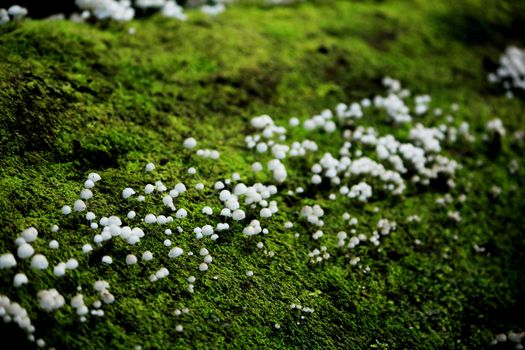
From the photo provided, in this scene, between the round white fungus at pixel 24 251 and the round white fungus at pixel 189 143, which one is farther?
the round white fungus at pixel 189 143

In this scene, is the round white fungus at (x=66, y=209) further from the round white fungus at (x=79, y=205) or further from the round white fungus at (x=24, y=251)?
the round white fungus at (x=24, y=251)

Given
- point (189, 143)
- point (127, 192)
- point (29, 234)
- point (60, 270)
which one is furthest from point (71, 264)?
point (189, 143)

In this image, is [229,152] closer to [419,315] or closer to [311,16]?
[419,315]

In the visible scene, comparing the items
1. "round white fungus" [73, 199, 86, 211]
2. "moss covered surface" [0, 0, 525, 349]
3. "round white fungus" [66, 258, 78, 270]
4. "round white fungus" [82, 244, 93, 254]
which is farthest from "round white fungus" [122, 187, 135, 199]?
"round white fungus" [66, 258, 78, 270]

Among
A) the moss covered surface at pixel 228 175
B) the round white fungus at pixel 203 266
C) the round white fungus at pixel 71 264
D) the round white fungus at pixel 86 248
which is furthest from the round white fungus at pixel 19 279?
the round white fungus at pixel 203 266

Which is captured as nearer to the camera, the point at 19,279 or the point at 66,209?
the point at 19,279

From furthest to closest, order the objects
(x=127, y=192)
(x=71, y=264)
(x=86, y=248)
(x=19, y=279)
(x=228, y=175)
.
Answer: (x=228, y=175)
(x=127, y=192)
(x=86, y=248)
(x=71, y=264)
(x=19, y=279)

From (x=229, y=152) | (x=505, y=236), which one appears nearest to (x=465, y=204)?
(x=505, y=236)

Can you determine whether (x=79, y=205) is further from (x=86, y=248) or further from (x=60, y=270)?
(x=60, y=270)

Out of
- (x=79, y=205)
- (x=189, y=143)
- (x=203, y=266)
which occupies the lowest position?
(x=203, y=266)

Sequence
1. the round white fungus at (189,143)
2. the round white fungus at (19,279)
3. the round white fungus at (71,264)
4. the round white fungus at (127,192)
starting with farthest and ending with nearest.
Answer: the round white fungus at (189,143) → the round white fungus at (127,192) → the round white fungus at (71,264) → the round white fungus at (19,279)
